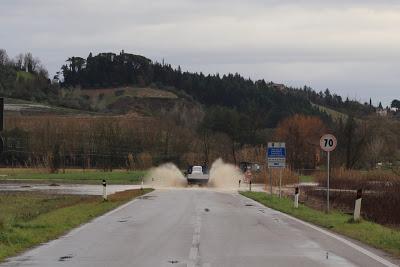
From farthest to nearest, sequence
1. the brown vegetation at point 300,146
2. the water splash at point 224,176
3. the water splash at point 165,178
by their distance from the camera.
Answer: the brown vegetation at point 300,146, the water splash at point 224,176, the water splash at point 165,178

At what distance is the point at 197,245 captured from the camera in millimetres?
16156

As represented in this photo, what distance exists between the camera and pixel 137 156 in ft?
308

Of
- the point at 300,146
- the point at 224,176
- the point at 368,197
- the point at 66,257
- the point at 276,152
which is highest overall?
the point at 300,146

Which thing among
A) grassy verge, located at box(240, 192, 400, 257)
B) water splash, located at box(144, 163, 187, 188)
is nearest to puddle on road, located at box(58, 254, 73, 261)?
grassy verge, located at box(240, 192, 400, 257)

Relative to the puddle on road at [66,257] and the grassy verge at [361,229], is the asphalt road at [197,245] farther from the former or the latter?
the grassy verge at [361,229]

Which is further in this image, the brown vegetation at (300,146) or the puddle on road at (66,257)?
the brown vegetation at (300,146)

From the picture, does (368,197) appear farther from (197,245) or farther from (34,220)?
(197,245)

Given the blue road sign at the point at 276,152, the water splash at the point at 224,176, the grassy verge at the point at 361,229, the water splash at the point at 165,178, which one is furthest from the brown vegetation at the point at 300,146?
the grassy verge at the point at 361,229

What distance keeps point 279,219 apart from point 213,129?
96308mm

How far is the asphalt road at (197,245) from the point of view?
13492mm

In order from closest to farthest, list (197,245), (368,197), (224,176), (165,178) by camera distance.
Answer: (197,245) < (368,197) < (165,178) < (224,176)

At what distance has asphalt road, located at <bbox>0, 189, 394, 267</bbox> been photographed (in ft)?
44.3

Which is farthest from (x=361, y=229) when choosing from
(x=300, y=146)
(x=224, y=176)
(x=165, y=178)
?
(x=300, y=146)

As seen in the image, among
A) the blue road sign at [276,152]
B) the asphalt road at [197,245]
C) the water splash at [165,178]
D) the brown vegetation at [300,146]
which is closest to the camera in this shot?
the asphalt road at [197,245]
